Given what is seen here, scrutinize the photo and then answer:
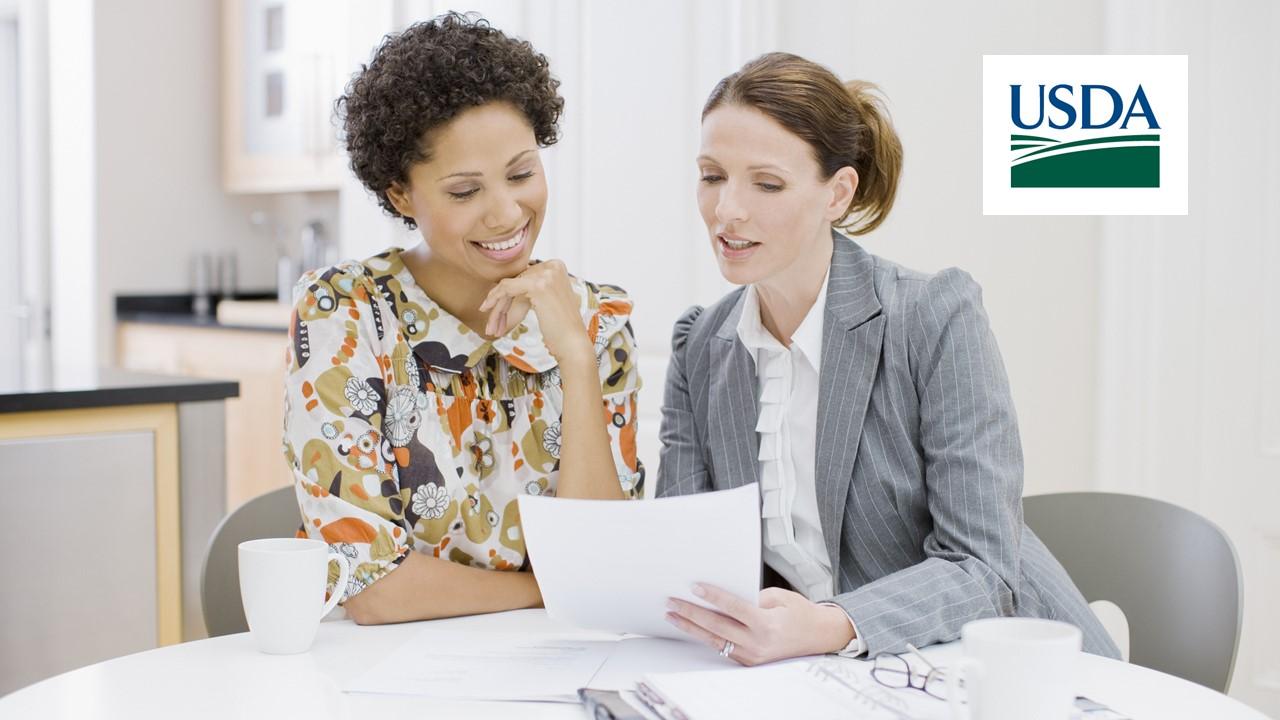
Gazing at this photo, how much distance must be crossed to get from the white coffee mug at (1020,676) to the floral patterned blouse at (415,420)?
2.16 ft

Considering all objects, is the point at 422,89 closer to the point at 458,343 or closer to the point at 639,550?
the point at 458,343

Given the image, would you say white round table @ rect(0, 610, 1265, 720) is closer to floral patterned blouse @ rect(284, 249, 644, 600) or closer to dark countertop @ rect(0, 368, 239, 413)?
floral patterned blouse @ rect(284, 249, 644, 600)

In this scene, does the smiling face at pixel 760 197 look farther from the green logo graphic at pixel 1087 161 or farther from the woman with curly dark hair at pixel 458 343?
the green logo graphic at pixel 1087 161

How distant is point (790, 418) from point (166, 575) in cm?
135

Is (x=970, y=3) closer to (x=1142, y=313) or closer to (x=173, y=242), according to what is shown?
(x=1142, y=313)

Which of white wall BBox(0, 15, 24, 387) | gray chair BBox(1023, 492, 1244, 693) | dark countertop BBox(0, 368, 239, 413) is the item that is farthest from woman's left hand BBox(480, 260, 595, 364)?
white wall BBox(0, 15, 24, 387)

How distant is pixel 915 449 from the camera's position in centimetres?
136

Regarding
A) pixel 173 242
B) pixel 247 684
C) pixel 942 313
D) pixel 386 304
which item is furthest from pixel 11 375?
pixel 173 242

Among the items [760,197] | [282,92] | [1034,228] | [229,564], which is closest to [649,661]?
[760,197]

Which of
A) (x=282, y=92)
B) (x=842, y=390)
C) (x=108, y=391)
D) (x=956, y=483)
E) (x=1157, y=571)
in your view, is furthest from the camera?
(x=282, y=92)

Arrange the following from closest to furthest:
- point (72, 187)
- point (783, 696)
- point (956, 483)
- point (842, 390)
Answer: point (783, 696), point (956, 483), point (842, 390), point (72, 187)

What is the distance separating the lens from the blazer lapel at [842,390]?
138 centimetres

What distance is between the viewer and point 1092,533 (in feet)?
5.17

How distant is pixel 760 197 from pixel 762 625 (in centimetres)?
57
